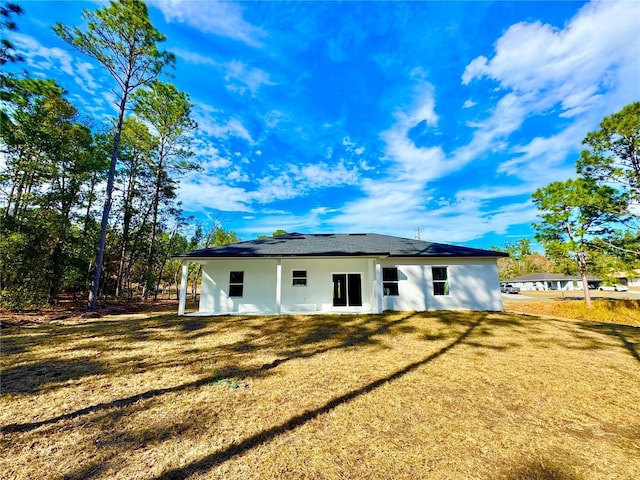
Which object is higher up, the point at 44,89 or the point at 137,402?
the point at 44,89

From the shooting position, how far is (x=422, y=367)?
17.4 ft

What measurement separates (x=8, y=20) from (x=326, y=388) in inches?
418

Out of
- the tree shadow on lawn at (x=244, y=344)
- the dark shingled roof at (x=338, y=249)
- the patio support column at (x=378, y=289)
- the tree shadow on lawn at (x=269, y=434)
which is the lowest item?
the tree shadow on lawn at (x=269, y=434)

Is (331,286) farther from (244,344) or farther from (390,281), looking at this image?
(244,344)

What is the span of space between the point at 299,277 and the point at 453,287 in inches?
282

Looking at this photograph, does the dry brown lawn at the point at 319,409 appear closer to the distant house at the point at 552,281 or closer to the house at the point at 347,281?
the house at the point at 347,281

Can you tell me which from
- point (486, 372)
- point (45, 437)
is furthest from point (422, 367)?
point (45, 437)

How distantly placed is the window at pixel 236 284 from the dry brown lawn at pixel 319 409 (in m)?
5.15

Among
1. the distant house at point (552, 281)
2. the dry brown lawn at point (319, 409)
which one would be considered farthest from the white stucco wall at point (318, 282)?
the distant house at point (552, 281)

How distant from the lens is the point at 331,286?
41.0 ft

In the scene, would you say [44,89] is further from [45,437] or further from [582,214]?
[582,214]

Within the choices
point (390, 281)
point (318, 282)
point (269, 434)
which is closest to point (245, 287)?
point (318, 282)

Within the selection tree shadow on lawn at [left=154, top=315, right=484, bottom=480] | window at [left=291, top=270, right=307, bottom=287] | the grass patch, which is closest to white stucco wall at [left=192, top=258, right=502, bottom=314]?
window at [left=291, top=270, right=307, bottom=287]

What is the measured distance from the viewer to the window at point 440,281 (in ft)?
40.8
